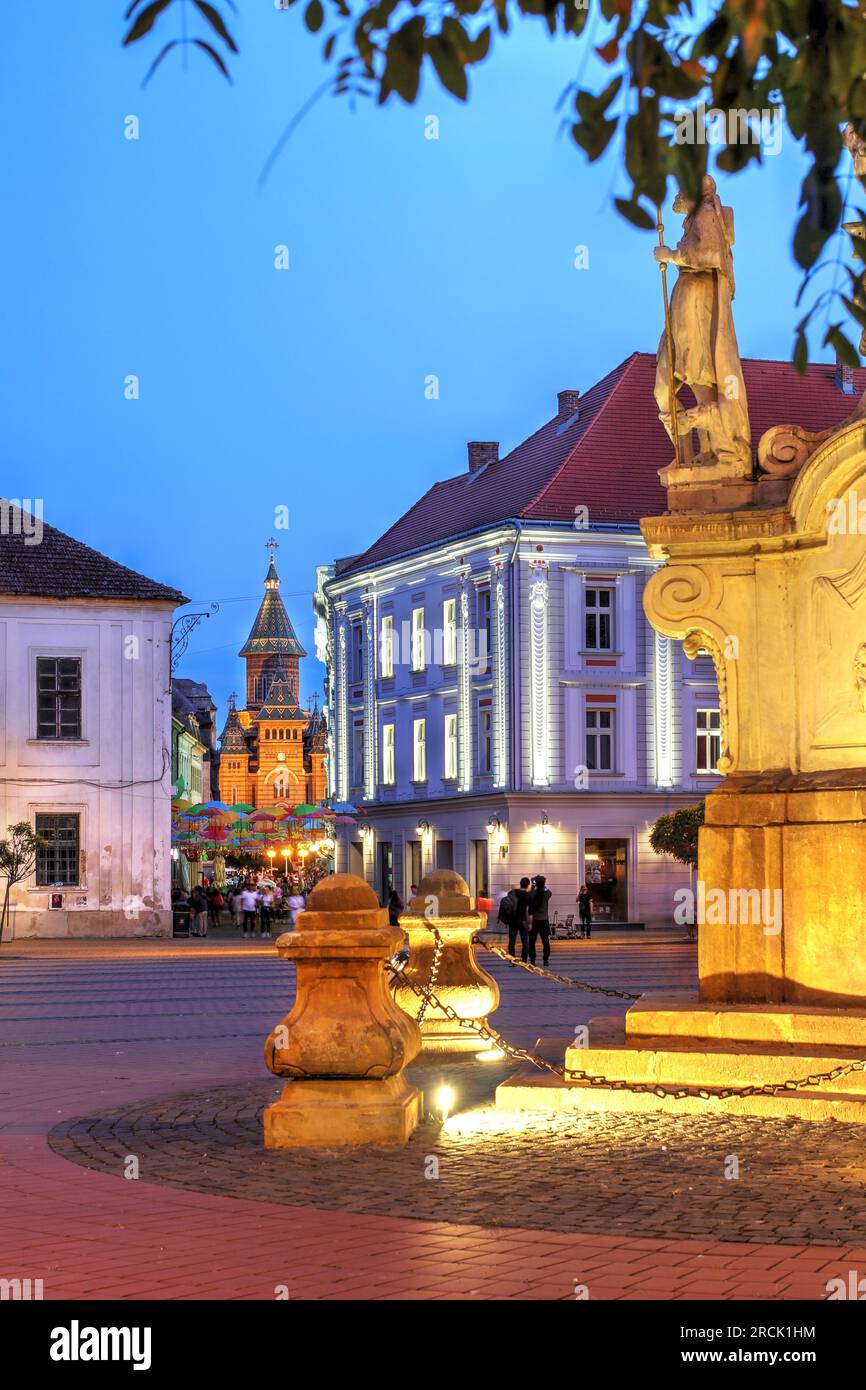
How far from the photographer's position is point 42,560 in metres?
47.2

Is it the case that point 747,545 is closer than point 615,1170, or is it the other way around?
point 615,1170

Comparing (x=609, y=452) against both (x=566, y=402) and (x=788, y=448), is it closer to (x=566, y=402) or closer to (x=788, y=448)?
(x=566, y=402)

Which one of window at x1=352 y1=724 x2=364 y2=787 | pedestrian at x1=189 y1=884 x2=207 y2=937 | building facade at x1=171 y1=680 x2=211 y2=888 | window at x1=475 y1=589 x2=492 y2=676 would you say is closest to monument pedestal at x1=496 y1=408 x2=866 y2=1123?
pedestrian at x1=189 y1=884 x2=207 y2=937

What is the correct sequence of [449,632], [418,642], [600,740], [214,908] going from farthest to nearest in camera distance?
[214,908] → [418,642] → [449,632] → [600,740]

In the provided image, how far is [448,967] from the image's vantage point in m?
14.9

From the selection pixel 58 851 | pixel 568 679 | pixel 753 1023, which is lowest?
pixel 753 1023

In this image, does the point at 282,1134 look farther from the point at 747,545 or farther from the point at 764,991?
the point at 747,545

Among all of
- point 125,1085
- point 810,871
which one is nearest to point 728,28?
point 810,871

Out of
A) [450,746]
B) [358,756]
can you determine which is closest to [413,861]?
[450,746]

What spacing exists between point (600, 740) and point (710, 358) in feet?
Result: 134

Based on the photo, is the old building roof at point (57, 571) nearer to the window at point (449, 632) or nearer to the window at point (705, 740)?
the window at point (449, 632)

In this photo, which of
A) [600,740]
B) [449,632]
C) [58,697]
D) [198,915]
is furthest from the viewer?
[449,632]

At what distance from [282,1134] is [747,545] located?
15.9 feet

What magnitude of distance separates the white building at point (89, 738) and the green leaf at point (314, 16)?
42667 mm
